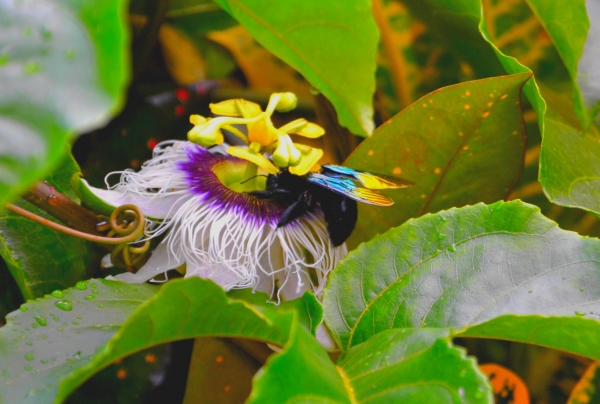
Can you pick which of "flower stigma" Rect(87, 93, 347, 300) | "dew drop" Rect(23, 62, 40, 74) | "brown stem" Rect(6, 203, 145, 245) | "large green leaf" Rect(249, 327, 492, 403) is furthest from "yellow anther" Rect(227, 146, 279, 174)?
"dew drop" Rect(23, 62, 40, 74)

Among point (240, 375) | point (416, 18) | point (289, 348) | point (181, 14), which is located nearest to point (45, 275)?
point (240, 375)

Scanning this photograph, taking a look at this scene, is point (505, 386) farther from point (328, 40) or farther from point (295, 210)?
point (328, 40)

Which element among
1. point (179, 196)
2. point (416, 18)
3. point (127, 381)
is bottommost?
point (127, 381)

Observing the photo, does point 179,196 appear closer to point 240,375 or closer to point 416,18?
point 240,375

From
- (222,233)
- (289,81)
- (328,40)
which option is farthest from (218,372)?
(289,81)

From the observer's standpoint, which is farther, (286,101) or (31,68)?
(286,101)

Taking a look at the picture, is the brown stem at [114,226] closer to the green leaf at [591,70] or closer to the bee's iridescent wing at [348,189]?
the bee's iridescent wing at [348,189]

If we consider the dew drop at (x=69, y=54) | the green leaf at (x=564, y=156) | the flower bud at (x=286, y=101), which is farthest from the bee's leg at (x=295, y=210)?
the dew drop at (x=69, y=54)
